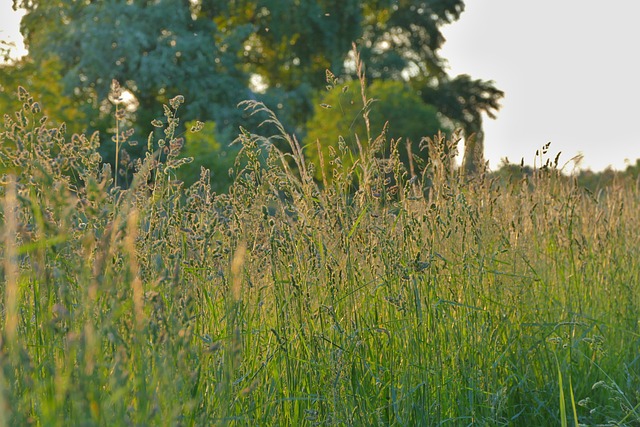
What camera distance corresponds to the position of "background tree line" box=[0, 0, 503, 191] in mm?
25609

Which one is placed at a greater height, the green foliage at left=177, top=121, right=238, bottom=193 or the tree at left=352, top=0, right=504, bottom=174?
the tree at left=352, top=0, right=504, bottom=174

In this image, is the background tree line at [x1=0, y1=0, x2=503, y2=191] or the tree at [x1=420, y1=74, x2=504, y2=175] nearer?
the background tree line at [x1=0, y1=0, x2=503, y2=191]

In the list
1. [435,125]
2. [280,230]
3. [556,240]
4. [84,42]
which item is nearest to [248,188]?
[280,230]

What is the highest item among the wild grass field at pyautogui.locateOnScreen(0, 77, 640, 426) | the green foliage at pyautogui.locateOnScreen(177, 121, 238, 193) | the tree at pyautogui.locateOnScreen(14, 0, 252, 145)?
the tree at pyautogui.locateOnScreen(14, 0, 252, 145)

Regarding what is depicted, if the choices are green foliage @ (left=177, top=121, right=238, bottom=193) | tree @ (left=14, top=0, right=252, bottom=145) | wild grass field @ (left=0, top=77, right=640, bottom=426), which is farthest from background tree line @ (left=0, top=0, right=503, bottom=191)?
wild grass field @ (left=0, top=77, right=640, bottom=426)

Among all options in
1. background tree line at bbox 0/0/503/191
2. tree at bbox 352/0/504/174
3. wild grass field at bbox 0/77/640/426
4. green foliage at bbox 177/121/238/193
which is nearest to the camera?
wild grass field at bbox 0/77/640/426

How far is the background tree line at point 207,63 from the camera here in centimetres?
2561

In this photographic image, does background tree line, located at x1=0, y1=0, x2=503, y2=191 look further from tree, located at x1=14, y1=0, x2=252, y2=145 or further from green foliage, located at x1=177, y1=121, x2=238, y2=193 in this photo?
green foliage, located at x1=177, y1=121, x2=238, y2=193

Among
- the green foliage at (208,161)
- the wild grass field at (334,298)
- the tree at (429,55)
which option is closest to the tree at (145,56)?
the green foliage at (208,161)

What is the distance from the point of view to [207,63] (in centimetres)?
2673

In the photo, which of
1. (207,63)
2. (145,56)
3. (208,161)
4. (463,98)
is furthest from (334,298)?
(463,98)

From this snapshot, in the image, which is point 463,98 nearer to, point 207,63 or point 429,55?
point 429,55

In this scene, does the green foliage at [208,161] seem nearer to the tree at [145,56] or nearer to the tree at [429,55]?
the tree at [145,56]

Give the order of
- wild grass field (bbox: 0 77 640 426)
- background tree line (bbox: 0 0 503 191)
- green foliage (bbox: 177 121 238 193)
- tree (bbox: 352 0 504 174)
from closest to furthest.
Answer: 1. wild grass field (bbox: 0 77 640 426)
2. green foliage (bbox: 177 121 238 193)
3. background tree line (bbox: 0 0 503 191)
4. tree (bbox: 352 0 504 174)
